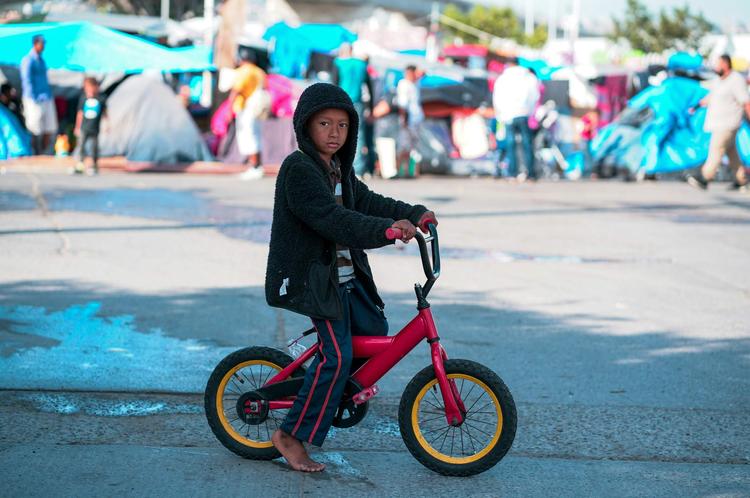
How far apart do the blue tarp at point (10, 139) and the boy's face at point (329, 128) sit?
1508cm

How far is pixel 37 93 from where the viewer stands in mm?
17797

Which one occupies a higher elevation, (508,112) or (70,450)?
(508,112)

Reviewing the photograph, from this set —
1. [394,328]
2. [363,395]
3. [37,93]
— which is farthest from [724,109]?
[363,395]

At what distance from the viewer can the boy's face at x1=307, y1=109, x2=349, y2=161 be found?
14.0 feet

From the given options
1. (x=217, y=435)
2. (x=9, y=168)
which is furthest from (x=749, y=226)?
(x=9, y=168)

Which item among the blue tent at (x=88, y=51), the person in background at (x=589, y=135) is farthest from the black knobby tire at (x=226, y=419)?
the person in background at (x=589, y=135)

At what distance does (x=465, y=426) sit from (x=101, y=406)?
1.80 m

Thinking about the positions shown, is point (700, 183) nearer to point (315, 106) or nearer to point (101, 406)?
point (101, 406)

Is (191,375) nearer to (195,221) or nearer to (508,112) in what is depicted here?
(195,221)

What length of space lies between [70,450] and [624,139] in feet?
56.4

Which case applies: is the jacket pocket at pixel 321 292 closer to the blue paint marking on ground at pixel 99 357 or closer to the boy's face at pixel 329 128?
the boy's face at pixel 329 128

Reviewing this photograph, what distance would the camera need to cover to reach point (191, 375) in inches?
227

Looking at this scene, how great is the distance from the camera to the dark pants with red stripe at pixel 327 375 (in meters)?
4.23

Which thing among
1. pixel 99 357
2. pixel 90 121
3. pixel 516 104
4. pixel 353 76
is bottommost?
pixel 99 357
